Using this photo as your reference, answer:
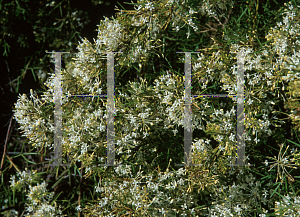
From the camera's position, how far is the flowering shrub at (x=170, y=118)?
0.95 meters

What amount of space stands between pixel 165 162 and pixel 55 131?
19.0 inches

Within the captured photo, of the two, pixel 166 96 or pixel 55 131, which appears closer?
pixel 166 96

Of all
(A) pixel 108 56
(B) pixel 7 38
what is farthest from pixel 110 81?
(B) pixel 7 38

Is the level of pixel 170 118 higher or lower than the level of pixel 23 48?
lower

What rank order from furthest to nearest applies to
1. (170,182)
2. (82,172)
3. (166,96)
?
(82,172) → (170,182) → (166,96)

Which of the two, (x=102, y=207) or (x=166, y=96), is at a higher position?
(x=166, y=96)

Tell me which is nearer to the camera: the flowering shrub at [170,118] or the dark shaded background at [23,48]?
the flowering shrub at [170,118]

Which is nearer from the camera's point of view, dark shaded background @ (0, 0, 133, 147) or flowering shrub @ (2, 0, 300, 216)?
flowering shrub @ (2, 0, 300, 216)

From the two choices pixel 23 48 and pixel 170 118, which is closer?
pixel 170 118

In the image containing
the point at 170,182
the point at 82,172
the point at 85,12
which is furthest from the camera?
the point at 85,12

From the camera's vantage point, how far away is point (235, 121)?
972 millimetres

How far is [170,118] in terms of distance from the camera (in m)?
0.99

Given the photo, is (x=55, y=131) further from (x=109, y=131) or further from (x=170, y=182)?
(x=170, y=182)

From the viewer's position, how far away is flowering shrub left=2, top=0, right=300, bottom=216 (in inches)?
37.4
